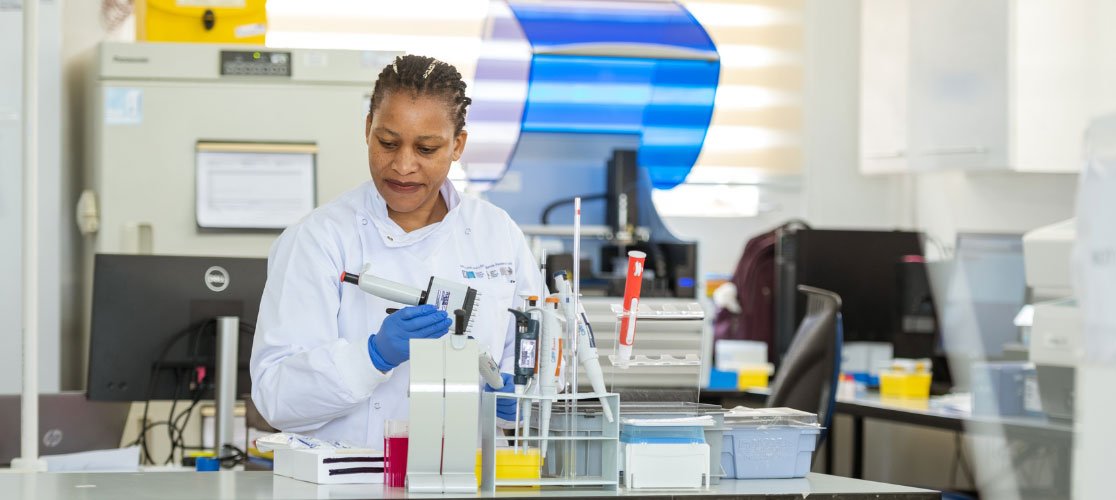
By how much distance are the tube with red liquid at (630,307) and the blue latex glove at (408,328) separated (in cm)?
24

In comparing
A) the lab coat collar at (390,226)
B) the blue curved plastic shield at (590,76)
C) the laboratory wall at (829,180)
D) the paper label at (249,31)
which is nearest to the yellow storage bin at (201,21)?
the paper label at (249,31)

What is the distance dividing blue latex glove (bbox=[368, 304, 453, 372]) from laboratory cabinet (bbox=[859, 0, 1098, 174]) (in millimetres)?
3460

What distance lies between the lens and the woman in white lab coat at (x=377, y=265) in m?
1.82

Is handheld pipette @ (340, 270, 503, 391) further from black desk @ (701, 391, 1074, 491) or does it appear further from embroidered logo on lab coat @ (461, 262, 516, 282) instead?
black desk @ (701, 391, 1074, 491)

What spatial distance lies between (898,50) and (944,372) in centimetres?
196

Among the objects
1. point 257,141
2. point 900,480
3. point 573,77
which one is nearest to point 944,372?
point 900,480

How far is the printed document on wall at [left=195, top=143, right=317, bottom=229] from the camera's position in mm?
3473

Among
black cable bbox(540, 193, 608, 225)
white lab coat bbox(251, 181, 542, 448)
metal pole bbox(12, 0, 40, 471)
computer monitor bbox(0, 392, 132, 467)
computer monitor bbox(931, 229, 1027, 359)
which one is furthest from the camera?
black cable bbox(540, 193, 608, 225)

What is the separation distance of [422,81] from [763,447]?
773 millimetres

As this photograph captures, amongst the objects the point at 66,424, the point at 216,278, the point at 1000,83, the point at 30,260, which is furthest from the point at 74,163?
the point at 1000,83

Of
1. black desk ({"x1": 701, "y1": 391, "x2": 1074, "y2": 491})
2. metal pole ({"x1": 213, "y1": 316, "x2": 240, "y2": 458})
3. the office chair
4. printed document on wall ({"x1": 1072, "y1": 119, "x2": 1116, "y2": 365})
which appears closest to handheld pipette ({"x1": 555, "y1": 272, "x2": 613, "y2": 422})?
printed document on wall ({"x1": 1072, "y1": 119, "x2": 1116, "y2": 365})

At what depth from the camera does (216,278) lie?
2533mm

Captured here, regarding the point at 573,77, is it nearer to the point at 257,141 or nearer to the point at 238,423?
the point at 257,141

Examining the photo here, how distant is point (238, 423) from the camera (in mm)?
2883
